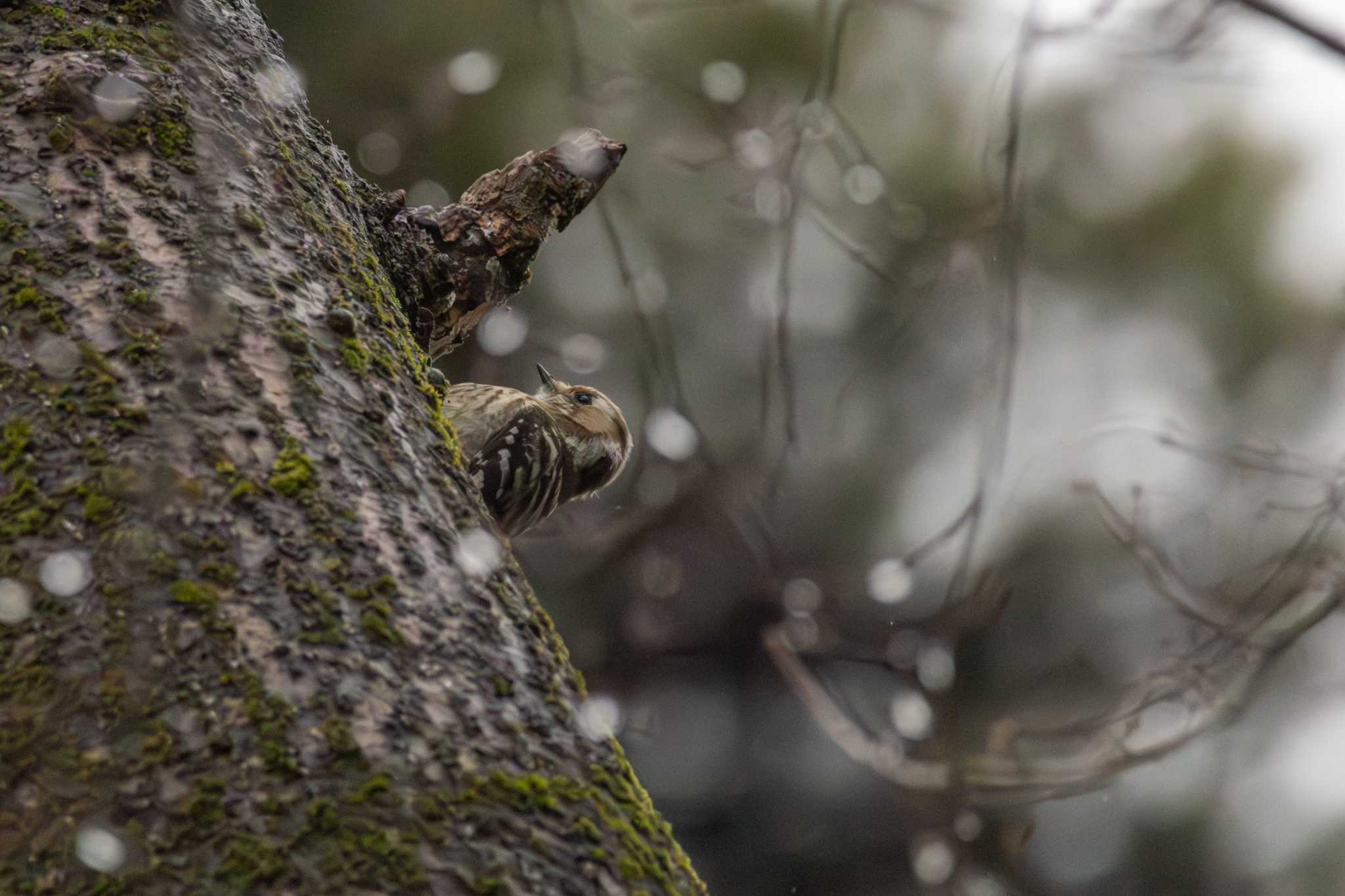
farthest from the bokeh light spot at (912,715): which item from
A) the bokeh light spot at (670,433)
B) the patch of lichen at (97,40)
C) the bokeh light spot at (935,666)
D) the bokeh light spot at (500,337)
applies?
the patch of lichen at (97,40)

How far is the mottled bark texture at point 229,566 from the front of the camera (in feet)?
2.22

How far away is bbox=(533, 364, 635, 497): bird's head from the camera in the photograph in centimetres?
295

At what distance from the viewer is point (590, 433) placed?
2.99 m

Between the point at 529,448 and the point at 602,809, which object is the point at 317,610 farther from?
the point at 529,448

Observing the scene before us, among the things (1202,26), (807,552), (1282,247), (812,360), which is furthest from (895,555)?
(1202,26)

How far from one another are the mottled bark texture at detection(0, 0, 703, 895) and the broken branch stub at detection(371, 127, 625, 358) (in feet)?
1.81

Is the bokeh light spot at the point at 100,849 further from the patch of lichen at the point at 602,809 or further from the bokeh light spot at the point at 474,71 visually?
the bokeh light spot at the point at 474,71

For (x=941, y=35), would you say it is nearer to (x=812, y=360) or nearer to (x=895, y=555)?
(x=812, y=360)

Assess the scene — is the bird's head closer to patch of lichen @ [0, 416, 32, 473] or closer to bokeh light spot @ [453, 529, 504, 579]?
bokeh light spot @ [453, 529, 504, 579]

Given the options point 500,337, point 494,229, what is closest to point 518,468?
point 494,229

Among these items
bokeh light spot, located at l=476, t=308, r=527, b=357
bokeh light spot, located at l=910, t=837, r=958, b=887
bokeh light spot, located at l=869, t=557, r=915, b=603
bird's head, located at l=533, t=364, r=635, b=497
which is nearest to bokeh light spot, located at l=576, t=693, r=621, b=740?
bird's head, located at l=533, t=364, r=635, b=497

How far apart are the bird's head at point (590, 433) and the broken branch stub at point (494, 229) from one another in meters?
1.04

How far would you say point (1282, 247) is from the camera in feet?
14.0

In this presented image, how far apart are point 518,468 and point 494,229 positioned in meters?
0.90
